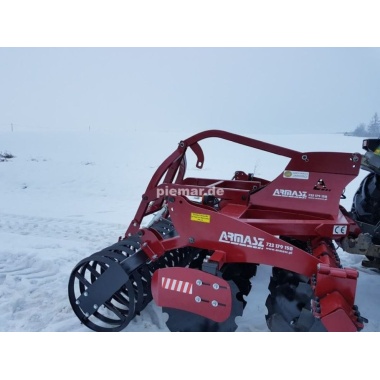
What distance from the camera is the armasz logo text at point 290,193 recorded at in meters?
2.73

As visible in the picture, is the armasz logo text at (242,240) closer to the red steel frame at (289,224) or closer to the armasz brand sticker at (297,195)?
the red steel frame at (289,224)

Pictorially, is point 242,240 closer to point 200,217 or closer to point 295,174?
point 200,217

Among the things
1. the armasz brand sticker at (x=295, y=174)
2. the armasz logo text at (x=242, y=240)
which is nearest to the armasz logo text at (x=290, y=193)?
the armasz brand sticker at (x=295, y=174)

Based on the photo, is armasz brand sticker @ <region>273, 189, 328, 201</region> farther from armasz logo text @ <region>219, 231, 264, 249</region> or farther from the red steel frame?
armasz logo text @ <region>219, 231, 264, 249</region>

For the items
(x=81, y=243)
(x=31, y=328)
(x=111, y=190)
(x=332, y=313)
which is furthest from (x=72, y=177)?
(x=332, y=313)

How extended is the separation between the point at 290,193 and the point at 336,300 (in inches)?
39.1

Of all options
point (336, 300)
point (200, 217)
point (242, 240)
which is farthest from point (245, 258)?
point (336, 300)

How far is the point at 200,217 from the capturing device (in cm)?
248

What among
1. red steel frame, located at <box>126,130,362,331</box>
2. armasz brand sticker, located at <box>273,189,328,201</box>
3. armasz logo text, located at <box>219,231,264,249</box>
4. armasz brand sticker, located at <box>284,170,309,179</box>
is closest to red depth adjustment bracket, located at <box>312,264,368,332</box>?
red steel frame, located at <box>126,130,362,331</box>

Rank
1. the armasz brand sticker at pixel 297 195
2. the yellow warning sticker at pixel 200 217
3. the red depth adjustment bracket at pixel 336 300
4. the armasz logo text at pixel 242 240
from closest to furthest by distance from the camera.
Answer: the red depth adjustment bracket at pixel 336 300 → the armasz logo text at pixel 242 240 → the yellow warning sticker at pixel 200 217 → the armasz brand sticker at pixel 297 195

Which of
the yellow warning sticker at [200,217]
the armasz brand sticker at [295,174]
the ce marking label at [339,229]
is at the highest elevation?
the armasz brand sticker at [295,174]

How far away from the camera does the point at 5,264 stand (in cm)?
366

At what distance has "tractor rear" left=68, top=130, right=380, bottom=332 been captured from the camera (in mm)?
2217

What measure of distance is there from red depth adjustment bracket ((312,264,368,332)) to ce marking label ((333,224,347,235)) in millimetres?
506
